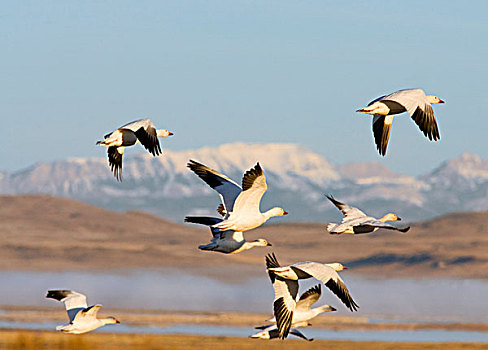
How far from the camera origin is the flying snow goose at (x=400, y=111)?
22750 mm

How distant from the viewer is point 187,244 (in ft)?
432

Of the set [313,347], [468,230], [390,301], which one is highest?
[468,230]

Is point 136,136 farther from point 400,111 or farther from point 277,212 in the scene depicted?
point 400,111

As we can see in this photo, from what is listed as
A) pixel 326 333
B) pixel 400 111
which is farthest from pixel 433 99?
pixel 326 333

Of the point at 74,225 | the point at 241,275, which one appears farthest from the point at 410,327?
the point at 74,225

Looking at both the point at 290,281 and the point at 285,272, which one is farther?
the point at 290,281

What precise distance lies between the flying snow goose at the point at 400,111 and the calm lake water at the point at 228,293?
41.7 m

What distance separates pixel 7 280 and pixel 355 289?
2926 cm

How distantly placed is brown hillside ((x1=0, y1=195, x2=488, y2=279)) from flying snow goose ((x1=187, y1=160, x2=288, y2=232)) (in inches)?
3281

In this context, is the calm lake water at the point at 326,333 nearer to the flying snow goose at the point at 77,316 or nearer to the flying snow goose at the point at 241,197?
the flying snow goose at the point at 77,316

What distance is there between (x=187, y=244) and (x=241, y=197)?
353ft

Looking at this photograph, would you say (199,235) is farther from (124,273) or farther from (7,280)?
(7,280)

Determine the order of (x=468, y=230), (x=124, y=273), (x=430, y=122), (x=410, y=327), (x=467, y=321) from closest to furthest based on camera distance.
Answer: (x=430, y=122), (x=410, y=327), (x=467, y=321), (x=124, y=273), (x=468, y=230)

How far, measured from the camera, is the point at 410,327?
197 ft
